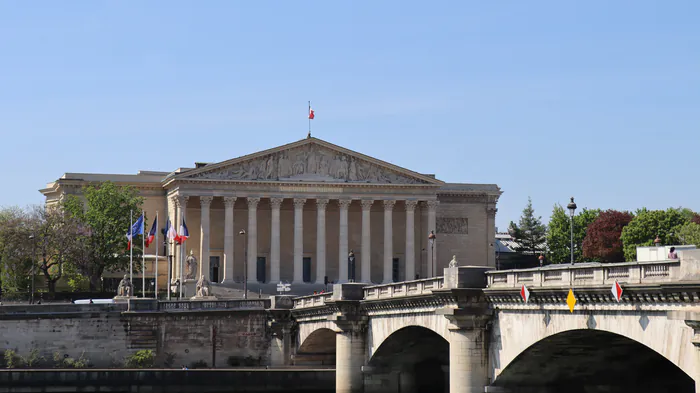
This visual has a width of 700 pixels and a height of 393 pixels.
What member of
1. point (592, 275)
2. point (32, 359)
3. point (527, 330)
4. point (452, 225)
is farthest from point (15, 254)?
point (592, 275)

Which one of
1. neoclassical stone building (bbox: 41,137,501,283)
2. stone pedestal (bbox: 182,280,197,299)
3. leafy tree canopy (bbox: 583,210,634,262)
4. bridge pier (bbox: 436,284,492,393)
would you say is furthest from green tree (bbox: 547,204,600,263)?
bridge pier (bbox: 436,284,492,393)

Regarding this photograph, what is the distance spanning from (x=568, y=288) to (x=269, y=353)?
1999 inches

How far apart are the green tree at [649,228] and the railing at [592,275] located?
3430 inches

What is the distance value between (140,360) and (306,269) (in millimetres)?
52443

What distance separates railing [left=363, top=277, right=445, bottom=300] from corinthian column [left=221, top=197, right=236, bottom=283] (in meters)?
65.3

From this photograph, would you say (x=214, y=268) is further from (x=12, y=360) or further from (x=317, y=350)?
(x=317, y=350)

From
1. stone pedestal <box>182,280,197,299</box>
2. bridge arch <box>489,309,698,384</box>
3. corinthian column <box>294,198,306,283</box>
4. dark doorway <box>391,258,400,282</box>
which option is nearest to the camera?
bridge arch <box>489,309,698,384</box>

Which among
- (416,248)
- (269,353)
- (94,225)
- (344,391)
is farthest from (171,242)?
(344,391)

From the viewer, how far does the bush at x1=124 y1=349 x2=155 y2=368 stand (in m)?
87.2

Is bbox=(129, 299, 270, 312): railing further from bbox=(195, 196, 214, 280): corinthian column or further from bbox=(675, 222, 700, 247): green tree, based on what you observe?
bbox=(675, 222, 700, 247): green tree

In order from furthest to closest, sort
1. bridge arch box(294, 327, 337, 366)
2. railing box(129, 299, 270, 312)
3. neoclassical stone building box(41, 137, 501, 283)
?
neoclassical stone building box(41, 137, 501, 283) → railing box(129, 299, 270, 312) → bridge arch box(294, 327, 337, 366)

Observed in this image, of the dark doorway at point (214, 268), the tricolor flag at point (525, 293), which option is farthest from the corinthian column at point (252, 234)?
the tricolor flag at point (525, 293)


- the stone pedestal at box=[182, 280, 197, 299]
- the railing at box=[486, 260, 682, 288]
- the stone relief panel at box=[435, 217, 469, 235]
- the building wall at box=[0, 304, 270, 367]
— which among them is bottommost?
the building wall at box=[0, 304, 270, 367]

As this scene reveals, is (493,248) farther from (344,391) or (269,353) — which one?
(344,391)
